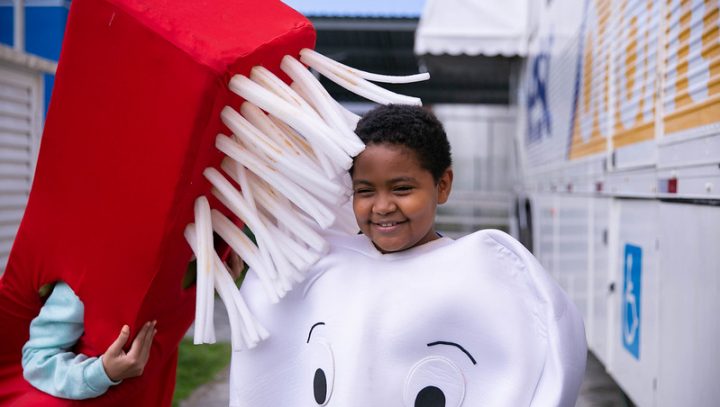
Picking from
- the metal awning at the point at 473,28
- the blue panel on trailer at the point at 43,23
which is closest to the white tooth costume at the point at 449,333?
the metal awning at the point at 473,28

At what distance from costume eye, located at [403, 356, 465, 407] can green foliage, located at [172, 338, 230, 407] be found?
3.26 meters

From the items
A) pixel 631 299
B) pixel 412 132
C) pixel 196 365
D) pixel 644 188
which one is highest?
pixel 412 132

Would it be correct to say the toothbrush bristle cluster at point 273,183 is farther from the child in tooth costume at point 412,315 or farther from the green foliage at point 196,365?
the green foliage at point 196,365

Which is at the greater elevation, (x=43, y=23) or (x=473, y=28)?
(x=43, y=23)

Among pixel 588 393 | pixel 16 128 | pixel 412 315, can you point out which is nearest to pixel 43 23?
pixel 16 128

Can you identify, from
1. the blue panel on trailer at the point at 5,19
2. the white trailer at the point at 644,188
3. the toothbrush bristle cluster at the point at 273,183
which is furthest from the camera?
the blue panel on trailer at the point at 5,19

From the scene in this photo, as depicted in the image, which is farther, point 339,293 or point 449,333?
point 339,293

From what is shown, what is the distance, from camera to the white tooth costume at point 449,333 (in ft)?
4.84

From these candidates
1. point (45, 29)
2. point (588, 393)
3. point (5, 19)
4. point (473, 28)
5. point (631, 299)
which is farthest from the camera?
point (5, 19)

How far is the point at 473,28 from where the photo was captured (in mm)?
9359

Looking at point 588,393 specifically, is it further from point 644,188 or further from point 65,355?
point 65,355

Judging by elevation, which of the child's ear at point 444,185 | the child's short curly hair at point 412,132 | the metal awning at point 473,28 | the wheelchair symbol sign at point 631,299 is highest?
the metal awning at point 473,28

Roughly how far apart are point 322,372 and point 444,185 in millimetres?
532

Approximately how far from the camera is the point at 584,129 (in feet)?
15.4
